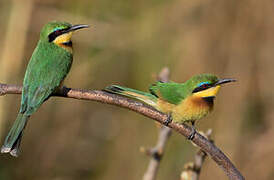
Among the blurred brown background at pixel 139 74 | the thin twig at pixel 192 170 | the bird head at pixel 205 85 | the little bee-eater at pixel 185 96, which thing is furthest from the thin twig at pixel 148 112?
the blurred brown background at pixel 139 74

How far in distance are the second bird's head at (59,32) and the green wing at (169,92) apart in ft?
2.24

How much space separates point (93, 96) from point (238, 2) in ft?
10.3

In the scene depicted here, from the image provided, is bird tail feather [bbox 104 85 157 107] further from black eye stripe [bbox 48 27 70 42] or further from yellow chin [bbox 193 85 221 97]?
black eye stripe [bbox 48 27 70 42]

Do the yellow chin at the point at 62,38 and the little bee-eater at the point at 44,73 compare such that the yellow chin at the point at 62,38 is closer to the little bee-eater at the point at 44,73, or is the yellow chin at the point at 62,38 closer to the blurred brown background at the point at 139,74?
the little bee-eater at the point at 44,73

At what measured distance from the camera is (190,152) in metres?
5.26

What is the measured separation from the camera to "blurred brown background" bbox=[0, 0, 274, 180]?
497 centimetres

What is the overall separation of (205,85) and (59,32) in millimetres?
1091

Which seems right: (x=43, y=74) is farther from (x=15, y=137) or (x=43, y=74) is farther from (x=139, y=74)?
(x=139, y=74)

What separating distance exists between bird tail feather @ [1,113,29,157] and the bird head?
3.64 feet

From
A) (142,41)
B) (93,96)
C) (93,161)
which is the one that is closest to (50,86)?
(93,96)

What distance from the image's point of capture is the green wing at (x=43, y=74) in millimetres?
2889

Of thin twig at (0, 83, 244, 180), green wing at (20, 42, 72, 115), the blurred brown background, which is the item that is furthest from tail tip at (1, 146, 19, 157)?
the blurred brown background

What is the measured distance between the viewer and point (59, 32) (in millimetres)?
3381

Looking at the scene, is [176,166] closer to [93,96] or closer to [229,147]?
[229,147]
